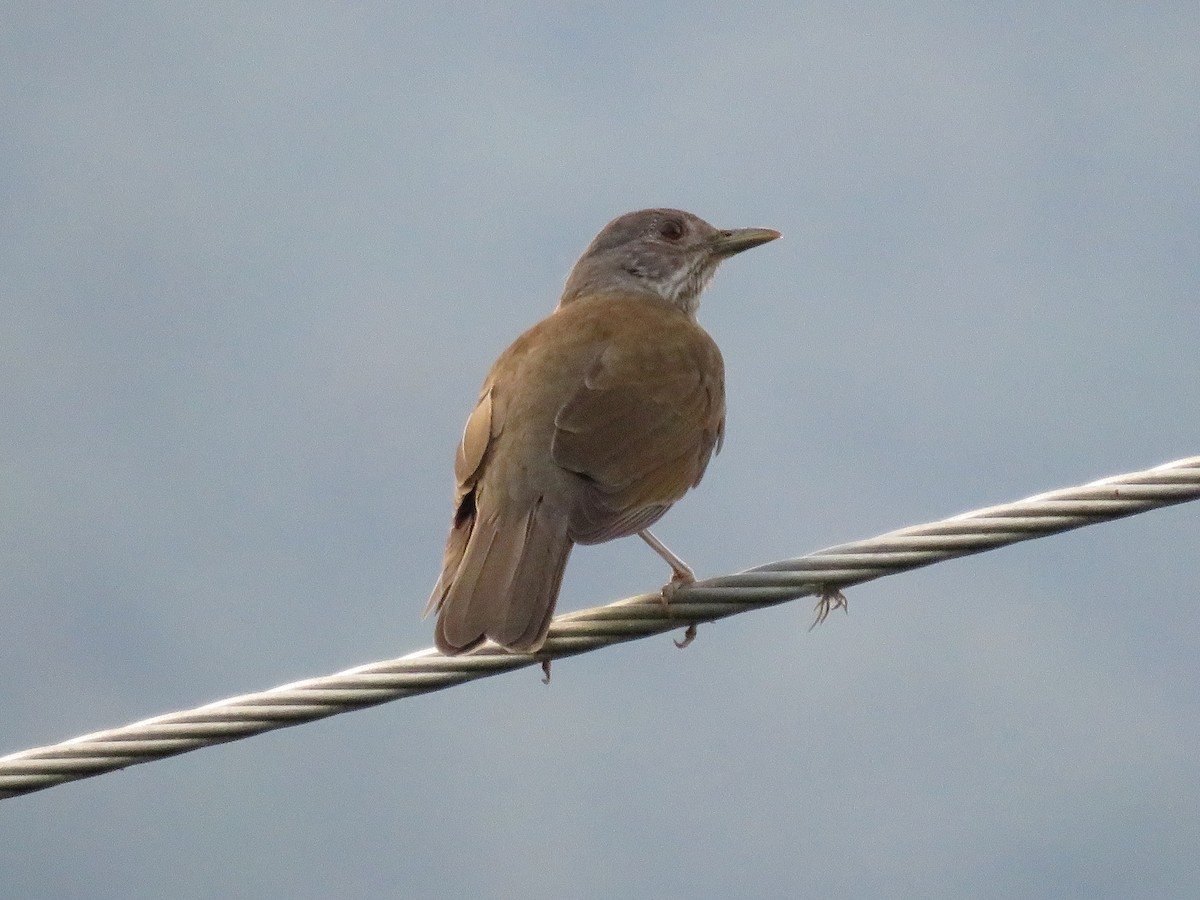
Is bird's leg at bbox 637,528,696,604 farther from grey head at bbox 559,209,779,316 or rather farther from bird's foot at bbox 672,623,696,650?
grey head at bbox 559,209,779,316

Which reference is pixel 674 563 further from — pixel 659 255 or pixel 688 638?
pixel 659 255

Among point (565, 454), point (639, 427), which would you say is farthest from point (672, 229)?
point (565, 454)

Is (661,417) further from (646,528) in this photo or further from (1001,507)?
(1001,507)

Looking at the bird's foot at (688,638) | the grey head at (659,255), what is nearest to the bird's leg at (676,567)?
the bird's foot at (688,638)

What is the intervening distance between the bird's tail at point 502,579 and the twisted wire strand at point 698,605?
1.49 feet

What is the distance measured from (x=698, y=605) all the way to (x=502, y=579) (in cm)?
106

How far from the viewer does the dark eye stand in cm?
925

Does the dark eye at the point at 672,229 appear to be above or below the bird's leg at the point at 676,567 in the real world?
above

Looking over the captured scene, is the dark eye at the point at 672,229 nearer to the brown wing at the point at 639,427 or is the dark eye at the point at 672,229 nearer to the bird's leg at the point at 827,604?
the brown wing at the point at 639,427

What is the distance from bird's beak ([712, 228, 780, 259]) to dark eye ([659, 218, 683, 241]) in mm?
211

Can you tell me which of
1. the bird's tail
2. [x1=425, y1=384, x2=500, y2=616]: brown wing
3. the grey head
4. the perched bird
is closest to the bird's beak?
the grey head

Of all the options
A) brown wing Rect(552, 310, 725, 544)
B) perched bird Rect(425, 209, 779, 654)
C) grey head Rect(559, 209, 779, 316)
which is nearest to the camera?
perched bird Rect(425, 209, 779, 654)

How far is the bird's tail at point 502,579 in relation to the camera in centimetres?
561

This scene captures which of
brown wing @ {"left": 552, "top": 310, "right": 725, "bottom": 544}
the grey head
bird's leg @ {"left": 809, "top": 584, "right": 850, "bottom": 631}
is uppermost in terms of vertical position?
the grey head
